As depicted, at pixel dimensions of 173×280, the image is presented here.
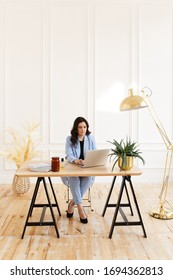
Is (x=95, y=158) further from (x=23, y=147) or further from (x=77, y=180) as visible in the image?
(x=23, y=147)

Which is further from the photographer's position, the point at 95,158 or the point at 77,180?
the point at 77,180

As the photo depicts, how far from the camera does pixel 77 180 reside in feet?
12.7

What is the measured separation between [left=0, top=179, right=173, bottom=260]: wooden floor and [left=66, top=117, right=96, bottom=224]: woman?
172mm

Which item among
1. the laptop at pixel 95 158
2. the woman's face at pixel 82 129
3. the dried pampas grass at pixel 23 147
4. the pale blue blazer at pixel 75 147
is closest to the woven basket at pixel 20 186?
the dried pampas grass at pixel 23 147

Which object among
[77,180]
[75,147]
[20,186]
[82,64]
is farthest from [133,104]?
[82,64]

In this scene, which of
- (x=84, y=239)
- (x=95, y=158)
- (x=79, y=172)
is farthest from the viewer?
(x=95, y=158)

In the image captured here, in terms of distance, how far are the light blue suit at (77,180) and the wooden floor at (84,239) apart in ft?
1.09

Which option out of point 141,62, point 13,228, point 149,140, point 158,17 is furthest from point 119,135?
point 13,228

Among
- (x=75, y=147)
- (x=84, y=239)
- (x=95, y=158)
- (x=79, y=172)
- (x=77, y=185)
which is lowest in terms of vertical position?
(x=84, y=239)

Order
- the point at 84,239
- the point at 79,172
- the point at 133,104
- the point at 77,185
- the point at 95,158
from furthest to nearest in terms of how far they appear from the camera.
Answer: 1. the point at 77,185
2. the point at 133,104
3. the point at 95,158
4. the point at 84,239
5. the point at 79,172

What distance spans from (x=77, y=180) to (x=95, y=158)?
493 millimetres

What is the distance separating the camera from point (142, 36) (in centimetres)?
603

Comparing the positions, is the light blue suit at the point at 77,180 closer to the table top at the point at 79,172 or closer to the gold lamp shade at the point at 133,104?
the table top at the point at 79,172

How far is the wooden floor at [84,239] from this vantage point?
9.96 feet
